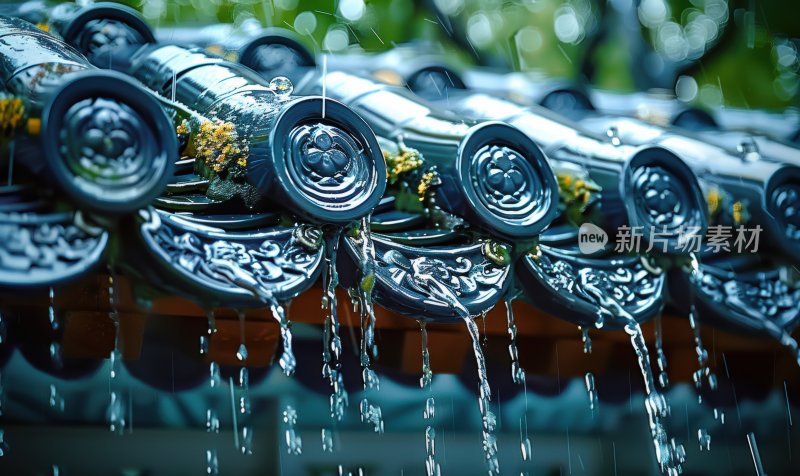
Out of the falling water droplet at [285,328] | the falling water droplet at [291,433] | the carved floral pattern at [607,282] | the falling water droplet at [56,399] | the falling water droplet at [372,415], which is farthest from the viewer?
the falling water droplet at [372,415]

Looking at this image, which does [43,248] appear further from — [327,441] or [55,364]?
Result: [327,441]

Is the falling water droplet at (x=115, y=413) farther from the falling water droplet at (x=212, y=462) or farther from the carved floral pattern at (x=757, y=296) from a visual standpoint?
the carved floral pattern at (x=757, y=296)

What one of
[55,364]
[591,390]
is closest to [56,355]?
[55,364]

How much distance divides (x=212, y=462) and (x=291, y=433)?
437 millimetres

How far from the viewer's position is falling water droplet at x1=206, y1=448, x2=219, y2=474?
434cm

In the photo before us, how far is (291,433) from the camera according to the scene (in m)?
4.55

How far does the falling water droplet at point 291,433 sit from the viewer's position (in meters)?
4.54

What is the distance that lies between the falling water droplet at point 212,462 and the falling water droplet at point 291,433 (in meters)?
0.38

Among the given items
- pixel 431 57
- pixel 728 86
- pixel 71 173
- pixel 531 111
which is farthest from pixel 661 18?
pixel 71 173

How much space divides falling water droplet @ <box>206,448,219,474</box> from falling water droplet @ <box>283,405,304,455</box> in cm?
38

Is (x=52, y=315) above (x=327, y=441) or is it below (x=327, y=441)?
above

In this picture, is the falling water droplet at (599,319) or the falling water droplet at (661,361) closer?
the falling water droplet at (599,319)

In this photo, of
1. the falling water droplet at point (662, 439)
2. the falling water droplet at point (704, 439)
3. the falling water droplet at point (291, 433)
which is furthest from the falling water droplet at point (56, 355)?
the falling water droplet at point (704, 439)

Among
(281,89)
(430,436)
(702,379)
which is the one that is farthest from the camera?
(702,379)
